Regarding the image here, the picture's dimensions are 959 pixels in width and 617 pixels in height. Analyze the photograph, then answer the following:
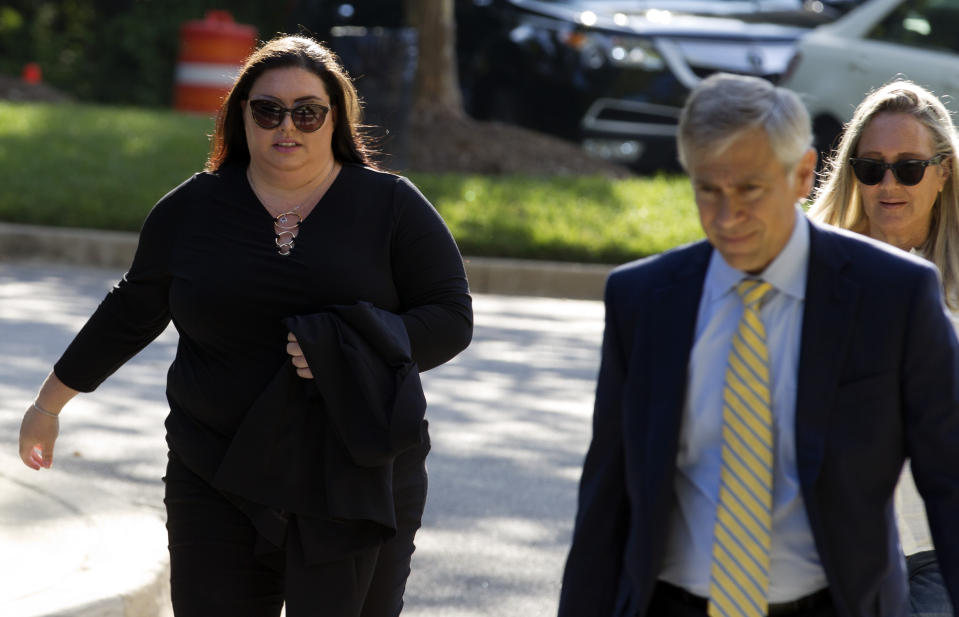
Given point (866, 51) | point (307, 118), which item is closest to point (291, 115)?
point (307, 118)

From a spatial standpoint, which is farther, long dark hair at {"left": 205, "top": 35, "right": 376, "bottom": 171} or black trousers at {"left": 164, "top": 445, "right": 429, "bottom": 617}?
long dark hair at {"left": 205, "top": 35, "right": 376, "bottom": 171}

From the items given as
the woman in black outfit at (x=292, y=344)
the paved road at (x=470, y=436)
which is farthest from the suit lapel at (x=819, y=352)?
the paved road at (x=470, y=436)

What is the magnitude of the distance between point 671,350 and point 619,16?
508 inches

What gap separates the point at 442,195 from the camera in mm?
13312

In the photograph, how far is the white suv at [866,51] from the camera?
13.2 metres

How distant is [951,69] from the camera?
42.1ft

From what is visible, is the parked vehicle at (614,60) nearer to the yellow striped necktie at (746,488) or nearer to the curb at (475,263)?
the curb at (475,263)

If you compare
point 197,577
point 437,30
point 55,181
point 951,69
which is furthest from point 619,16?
point 197,577

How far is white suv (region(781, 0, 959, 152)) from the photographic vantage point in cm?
1323

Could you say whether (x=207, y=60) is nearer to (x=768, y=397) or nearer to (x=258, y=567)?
(x=258, y=567)

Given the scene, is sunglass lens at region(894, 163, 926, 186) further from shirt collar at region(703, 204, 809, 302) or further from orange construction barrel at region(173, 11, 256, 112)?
orange construction barrel at region(173, 11, 256, 112)

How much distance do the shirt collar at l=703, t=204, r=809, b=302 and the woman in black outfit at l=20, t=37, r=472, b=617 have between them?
105 cm

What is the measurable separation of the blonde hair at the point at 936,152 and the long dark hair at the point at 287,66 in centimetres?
113

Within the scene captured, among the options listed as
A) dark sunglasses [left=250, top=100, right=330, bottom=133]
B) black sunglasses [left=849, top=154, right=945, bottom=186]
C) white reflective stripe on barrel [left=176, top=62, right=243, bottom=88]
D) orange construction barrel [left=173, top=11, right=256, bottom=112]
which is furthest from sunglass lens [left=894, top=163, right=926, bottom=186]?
white reflective stripe on barrel [left=176, top=62, right=243, bottom=88]
